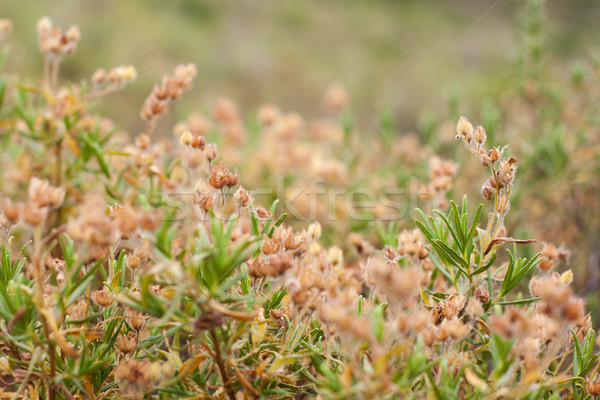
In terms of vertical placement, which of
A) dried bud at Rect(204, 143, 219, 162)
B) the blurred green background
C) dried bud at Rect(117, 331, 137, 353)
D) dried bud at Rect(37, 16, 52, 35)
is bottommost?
dried bud at Rect(117, 331, 137, 353)

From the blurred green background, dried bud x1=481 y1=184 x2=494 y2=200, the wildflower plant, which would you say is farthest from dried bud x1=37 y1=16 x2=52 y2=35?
the blurred green background

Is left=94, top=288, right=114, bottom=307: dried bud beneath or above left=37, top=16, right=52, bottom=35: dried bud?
beneath

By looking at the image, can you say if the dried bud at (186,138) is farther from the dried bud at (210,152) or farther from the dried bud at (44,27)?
the dried bud at (44,27)

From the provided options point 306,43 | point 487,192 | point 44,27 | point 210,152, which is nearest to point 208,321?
point 210,152

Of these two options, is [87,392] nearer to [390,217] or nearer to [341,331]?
[341,331]

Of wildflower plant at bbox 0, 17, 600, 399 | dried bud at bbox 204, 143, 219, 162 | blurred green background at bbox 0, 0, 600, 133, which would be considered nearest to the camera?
wildflower plant at bbox 0, 17, 600, 399

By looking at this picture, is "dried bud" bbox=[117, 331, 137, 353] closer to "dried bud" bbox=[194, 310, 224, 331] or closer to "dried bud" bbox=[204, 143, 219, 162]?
"dried bud" bbox=[194, 310, 224, 331]

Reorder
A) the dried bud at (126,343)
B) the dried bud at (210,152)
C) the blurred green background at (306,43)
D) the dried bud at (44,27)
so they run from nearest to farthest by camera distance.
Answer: the dried bud at (126,343) → the dried bud at (210,152) → the dried bud at (44,27) → the blurred green background at (306,43)

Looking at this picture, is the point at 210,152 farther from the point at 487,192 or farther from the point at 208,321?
the point at 487,192

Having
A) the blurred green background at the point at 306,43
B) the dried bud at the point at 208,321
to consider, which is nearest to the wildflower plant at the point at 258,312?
the dried bud at the point at 208,321
